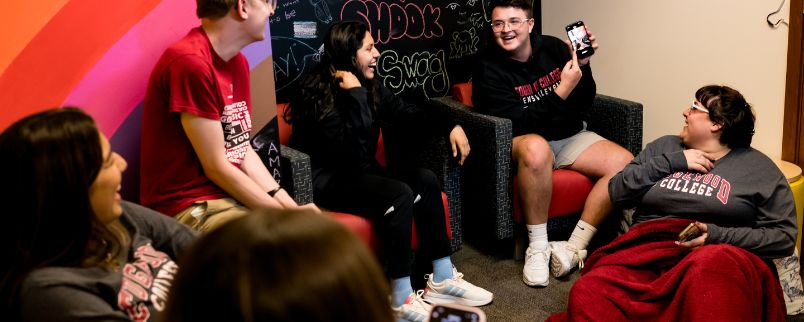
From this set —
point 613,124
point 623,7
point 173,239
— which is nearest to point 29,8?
point 173,239

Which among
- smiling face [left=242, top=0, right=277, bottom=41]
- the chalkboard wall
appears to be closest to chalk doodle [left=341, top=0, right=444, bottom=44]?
the chalkboard wall

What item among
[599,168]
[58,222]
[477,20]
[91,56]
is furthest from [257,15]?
[477,20]

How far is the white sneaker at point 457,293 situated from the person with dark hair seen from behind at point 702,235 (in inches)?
14.1

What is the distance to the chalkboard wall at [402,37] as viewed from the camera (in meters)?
3.14

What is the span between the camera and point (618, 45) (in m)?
3.62

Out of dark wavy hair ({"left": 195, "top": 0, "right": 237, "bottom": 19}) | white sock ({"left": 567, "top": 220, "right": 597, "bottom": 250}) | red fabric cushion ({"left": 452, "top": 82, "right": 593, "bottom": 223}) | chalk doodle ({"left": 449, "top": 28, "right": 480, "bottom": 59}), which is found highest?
dark wavy hair ({"left": 195, "top": 0, "right": 237, "bottom": 19})

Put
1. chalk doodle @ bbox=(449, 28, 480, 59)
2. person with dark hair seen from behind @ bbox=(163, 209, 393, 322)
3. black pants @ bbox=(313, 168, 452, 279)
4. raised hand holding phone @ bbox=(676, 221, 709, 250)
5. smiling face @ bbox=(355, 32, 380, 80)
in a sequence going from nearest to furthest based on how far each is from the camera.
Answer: person with dark hair seen from behind @ bbox=(163, 209, 393, 322), raised hand holding phone @ bbox=(676, 221, 709, 250), black pants @ bbox=(313, 168, 452, 279), smiling face @ bbox=(355, 32, 380, 80), chalk doodle @ bbox=(449, 28, 480, 59)

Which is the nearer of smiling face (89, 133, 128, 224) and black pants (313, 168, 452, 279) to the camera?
smiling face (89, 133, 128, 224)

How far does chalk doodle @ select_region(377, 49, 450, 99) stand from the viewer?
11.3ft

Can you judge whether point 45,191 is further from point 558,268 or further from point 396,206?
point 558,268

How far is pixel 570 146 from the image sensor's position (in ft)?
10.2

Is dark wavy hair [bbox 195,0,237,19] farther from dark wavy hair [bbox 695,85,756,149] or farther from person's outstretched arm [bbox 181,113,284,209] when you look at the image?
dark wavy hair [bbox 695,85,756,149]

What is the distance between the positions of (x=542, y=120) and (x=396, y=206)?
87 cm

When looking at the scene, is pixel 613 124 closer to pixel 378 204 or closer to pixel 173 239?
pixel 378 204
